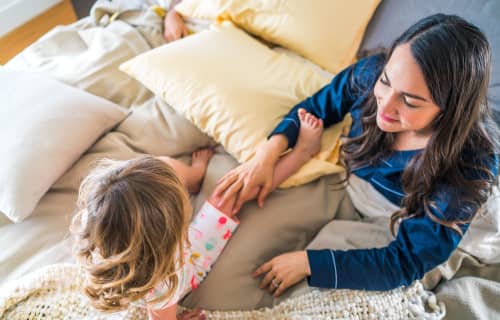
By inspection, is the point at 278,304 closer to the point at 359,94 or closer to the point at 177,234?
the point at 177,234

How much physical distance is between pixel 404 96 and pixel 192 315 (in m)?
0.61

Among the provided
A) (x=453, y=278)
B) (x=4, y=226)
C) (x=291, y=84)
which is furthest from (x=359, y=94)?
(x=4, y=226)

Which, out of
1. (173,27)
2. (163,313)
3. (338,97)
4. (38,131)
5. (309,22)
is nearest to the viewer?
(163,313)

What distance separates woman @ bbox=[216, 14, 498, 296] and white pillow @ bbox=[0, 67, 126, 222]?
36 cm

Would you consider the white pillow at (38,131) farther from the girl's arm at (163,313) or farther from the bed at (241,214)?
the girl's arm at (163,313)

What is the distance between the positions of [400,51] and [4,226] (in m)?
0.93

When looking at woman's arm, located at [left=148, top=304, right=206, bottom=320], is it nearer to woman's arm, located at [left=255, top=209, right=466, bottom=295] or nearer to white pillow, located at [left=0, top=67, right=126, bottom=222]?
woman's arm, located at [left=255, top=209, right=466, bottom=295]

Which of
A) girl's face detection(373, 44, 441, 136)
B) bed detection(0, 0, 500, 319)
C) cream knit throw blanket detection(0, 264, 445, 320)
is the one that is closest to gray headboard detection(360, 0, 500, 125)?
bed detection(0, 0, 500, 319)

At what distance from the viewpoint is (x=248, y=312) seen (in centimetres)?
78

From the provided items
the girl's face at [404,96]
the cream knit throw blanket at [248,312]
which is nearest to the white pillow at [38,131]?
the cream knit throw blanket at [248,312]

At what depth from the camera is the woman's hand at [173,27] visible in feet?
4.09

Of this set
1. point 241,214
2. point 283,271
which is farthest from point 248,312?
point 241,214

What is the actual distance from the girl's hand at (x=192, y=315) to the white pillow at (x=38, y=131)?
0.40 m

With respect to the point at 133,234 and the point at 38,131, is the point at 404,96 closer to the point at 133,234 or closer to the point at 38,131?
the point at 133,234
